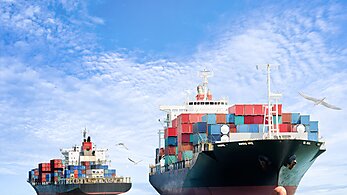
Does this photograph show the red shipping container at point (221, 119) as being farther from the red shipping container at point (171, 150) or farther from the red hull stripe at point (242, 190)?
the red shipping container at point (171, 150)

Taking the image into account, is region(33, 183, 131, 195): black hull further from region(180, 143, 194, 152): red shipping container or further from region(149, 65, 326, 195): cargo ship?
region(180, 143, 194, 152): red shipping container

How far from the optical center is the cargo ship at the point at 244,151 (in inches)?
1140

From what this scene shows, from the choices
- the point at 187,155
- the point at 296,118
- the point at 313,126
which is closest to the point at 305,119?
the point at 296,118

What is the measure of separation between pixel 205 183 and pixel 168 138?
1121 cm

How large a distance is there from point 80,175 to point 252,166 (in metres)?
29.4

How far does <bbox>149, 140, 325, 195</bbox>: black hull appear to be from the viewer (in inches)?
1131

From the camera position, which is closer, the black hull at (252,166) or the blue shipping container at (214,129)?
the black hull at (252,166)

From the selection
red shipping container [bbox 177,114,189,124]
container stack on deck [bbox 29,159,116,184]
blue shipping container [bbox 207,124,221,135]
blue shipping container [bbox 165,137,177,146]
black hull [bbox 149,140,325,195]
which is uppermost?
red shipping container [bbox 177,114,189,124]

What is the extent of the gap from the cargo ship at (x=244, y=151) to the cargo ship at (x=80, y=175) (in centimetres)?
1228

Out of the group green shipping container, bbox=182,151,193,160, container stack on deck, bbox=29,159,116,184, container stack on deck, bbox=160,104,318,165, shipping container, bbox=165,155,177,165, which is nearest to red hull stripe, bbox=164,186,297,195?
green shipping container, bbox=182,151,193,160

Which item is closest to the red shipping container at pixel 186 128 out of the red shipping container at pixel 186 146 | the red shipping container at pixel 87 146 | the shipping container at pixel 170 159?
the red shipping container at pixel 186 146

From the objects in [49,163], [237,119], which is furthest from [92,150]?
[237,119]

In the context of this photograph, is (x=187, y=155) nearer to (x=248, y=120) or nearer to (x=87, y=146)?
(x=248, y=120)

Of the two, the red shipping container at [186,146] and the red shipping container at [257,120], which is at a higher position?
the red shipping container at [257,120]
